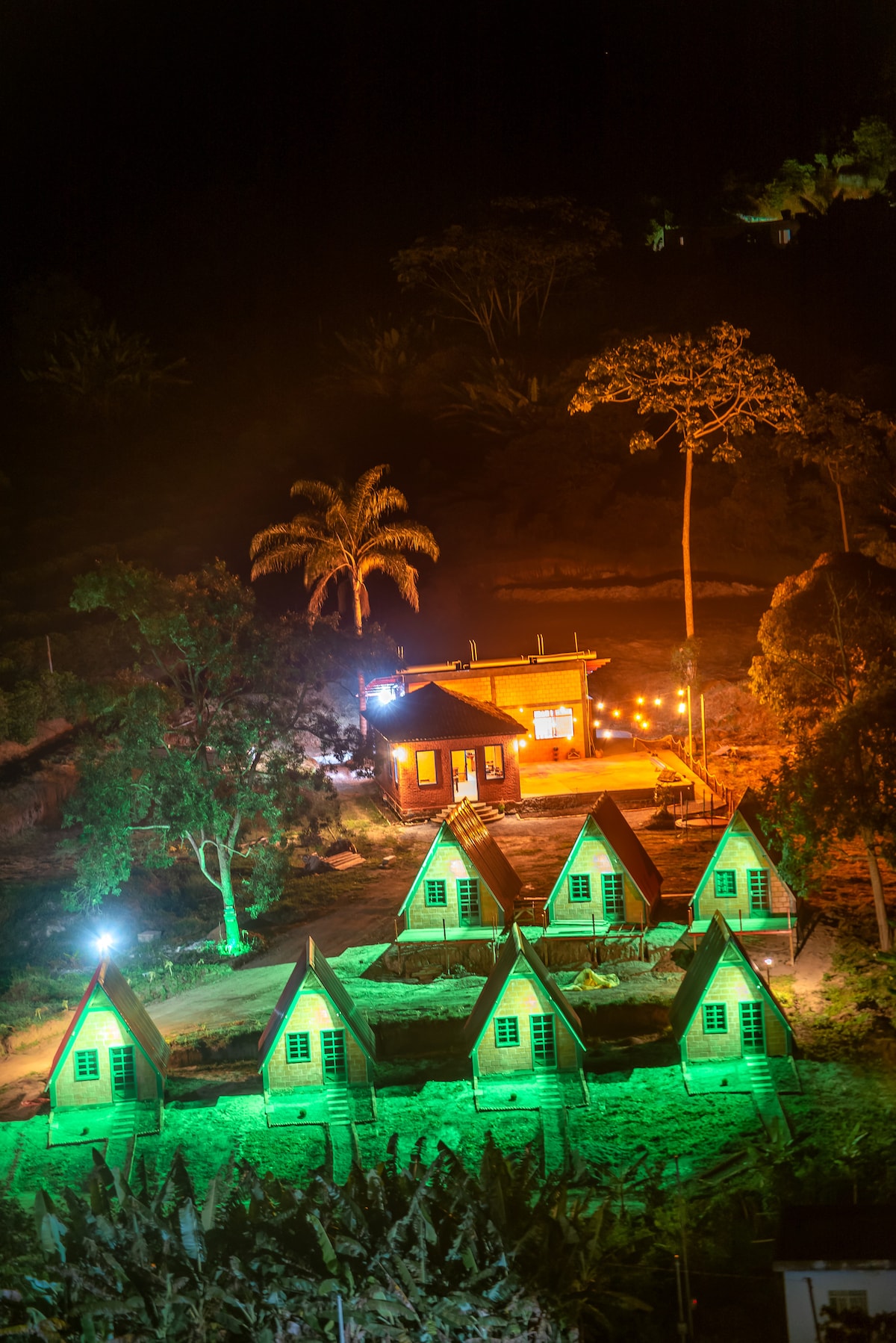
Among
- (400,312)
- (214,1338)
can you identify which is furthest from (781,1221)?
(400,312)

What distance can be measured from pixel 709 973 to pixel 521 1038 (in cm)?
346

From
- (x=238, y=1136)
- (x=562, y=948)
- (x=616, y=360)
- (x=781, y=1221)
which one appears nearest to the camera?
(x=781, y=1221)

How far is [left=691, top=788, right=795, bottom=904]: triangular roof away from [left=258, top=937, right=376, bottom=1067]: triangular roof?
29.5 feet

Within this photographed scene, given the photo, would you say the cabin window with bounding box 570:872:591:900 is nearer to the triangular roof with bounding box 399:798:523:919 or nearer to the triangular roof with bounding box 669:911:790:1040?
the triangular roof with bounding box 399:798:523:919

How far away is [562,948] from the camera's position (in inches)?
989

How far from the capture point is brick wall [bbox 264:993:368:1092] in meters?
19.7

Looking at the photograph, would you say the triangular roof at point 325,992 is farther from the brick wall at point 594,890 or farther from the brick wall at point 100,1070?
the brick wall at point 594,890

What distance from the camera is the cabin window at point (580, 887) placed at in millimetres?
25562

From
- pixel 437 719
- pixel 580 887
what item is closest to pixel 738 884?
pixel 580 887

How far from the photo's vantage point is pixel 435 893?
25656mm

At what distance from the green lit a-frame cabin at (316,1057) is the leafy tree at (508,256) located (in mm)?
60703

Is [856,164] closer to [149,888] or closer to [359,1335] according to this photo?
[149,888]

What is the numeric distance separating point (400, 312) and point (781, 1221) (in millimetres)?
78664

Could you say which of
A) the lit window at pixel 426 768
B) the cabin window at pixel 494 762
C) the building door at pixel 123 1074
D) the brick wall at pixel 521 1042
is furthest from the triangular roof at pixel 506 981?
the lit window at pixel 426 768
